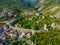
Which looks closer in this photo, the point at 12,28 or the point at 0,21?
the point at 12,28

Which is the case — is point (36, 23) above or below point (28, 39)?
below

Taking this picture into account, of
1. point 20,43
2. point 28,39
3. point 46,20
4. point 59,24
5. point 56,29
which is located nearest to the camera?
point 20,43

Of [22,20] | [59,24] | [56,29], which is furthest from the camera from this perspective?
[22,20]

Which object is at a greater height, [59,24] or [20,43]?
[20,43]

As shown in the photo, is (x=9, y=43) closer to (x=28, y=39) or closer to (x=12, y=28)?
(x=28, y=39)

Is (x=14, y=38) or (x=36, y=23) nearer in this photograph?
(x=14, y=38)

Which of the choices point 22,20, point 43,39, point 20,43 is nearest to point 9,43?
point 20,43

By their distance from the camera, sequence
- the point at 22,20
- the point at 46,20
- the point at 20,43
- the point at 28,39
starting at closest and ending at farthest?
the point at 20,43 → the point at 28,39 → the point at 46,20 → the point at 22,20

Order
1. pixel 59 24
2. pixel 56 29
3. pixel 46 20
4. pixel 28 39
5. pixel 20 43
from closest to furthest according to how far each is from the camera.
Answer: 1. pixel 20 43
2. pixel 28 39
3. pixel 56 29
4. pixel 59 24
5. pixel 46 20

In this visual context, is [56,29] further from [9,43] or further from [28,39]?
[9,43]
